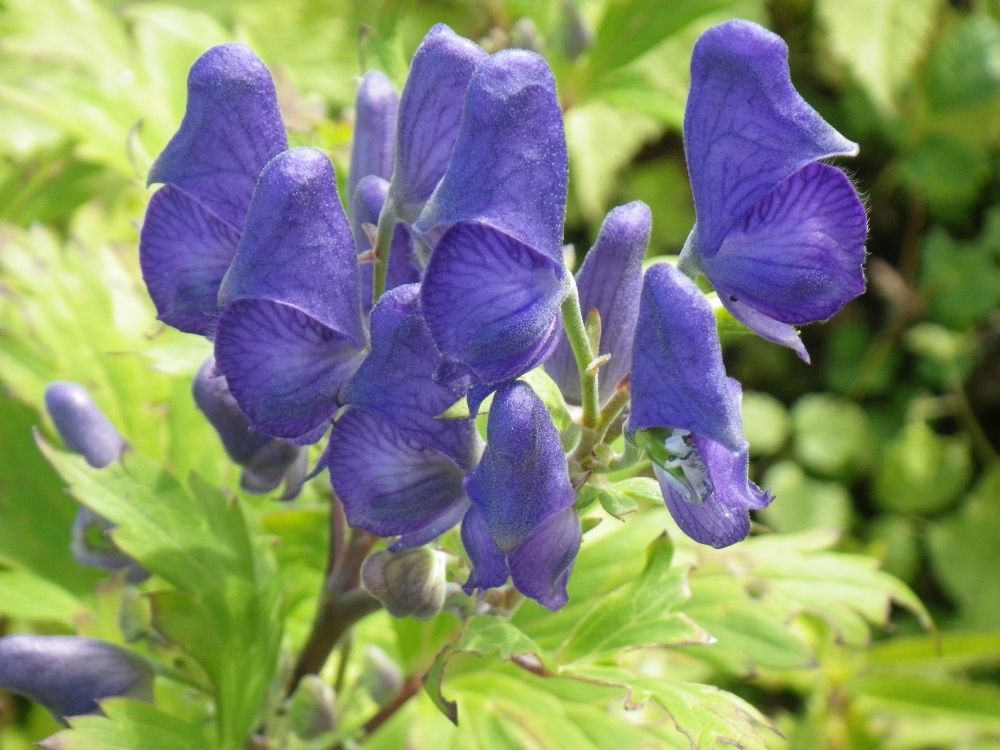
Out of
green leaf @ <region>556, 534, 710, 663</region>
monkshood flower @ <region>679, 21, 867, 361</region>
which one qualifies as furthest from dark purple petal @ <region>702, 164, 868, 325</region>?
green leaf @ <region>556, 534, 710, 663</region>

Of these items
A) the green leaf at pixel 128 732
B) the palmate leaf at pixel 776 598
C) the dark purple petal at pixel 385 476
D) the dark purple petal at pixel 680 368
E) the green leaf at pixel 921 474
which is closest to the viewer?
the dark purple petal at pixel 680 368

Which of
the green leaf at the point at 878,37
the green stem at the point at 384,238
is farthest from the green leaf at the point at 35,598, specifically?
the green leaf at the point at 878,37

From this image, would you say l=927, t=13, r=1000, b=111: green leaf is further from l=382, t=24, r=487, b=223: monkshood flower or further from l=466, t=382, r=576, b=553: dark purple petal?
l=466, t=382, r=576, b=553: dark purple petal

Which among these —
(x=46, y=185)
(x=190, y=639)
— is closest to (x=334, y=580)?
(x=190, y=639)

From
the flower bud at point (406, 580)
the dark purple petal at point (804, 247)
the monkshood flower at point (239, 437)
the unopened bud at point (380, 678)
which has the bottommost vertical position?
the unopened bud at point (380, 678)

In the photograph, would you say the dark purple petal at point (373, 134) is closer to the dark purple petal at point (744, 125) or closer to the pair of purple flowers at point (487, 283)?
the pair of purple flowers at point (487, 283)

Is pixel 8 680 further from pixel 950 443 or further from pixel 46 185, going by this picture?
pixel 950 443
